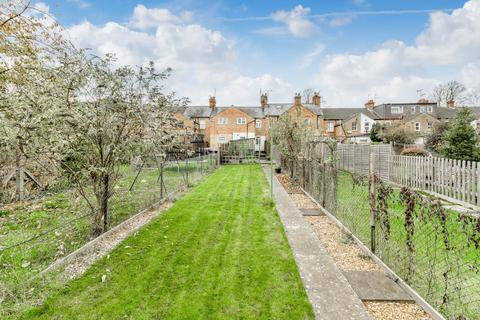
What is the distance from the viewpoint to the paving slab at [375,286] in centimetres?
407

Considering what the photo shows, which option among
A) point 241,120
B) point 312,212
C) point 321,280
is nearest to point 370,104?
point 241,120

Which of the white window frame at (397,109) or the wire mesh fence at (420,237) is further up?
the white window frame at (397,109)

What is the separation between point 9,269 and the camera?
488cm

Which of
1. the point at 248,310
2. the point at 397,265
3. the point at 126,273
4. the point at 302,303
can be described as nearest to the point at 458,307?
the point at 397,265

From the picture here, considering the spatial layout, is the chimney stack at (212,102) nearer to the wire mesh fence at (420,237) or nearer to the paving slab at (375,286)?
the wire mesh fence at (420,237)

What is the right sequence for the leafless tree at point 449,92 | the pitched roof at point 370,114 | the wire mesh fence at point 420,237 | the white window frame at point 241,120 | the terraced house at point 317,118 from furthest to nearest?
the leafless tree at point 449,92 < the pitched roof at point 370,114 < the white window frame at point 241,120 < the terraced house at point 317,118 < the wire mesh fence at point 420,237

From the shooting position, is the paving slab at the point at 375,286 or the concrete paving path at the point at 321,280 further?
the paving slab at the point at 375,286

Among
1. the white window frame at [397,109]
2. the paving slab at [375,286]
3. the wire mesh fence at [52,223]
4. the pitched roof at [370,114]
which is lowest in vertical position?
the paving slab at [375,286]

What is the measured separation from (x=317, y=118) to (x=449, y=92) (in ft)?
123

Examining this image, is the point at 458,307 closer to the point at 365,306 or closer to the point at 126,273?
the point at 365,306

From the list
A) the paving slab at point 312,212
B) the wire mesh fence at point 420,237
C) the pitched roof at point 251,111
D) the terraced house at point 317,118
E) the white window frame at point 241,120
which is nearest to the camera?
the wire mesh fence at point 420,237

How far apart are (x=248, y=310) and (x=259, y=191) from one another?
957 centimetres

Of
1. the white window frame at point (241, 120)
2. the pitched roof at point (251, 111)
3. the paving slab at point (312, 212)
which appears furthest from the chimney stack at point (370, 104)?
the paving slab at point (312, 212)

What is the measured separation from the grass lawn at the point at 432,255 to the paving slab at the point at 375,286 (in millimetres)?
227
